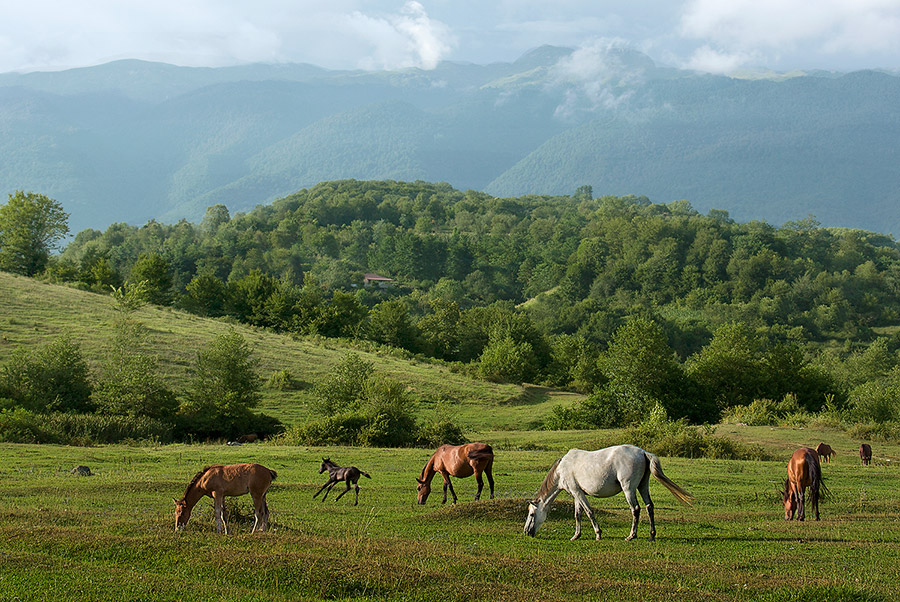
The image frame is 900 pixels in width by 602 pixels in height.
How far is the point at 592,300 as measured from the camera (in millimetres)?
137500

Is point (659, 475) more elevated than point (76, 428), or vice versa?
point (659, 475)

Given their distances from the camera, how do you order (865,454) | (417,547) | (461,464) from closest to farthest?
1. (417,547)
2. (461,464)
3. (865,454)

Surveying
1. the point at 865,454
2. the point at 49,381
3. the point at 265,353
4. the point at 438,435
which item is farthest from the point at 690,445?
the point at 265,353

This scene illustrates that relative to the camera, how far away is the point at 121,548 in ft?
37.4

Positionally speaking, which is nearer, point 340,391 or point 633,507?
point 633,507

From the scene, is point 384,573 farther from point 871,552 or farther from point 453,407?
point 453,407

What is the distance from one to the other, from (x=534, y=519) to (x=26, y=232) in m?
89.6

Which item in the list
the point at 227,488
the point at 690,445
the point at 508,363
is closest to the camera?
Result: the point at 227,488

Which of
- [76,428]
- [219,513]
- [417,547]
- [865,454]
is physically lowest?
[865,454]

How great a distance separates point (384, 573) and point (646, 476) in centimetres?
539

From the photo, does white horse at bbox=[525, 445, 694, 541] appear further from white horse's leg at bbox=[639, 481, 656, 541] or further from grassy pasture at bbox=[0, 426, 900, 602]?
grassy pasture at bbox=[0, 426, 900, 602]

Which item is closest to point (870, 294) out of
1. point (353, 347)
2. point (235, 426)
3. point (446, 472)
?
point (353, 347)

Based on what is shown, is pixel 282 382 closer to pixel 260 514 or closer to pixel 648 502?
pixel 260 514

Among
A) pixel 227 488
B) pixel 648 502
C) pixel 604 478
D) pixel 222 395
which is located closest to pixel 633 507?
pixel 648 502
